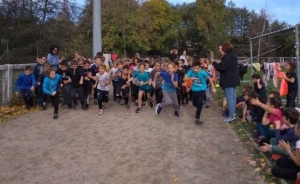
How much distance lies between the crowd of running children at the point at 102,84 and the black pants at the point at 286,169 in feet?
12.9

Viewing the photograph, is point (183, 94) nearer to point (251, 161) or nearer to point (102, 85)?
point (102, 85)

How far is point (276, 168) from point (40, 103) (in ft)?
25.6

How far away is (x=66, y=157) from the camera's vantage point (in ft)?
21.0

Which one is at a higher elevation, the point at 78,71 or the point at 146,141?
the point at 78,71

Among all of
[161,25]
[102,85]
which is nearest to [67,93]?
[102,85]

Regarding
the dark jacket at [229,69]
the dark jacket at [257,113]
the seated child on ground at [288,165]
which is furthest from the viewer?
the dark jacket at [229,69]

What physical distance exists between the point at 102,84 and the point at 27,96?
249 centimetres

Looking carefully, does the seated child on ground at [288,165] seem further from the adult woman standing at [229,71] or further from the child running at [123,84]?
the child running at [123,84]

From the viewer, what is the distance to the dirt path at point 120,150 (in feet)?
18.1

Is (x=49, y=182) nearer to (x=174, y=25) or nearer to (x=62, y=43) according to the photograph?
(x=62, y=43)

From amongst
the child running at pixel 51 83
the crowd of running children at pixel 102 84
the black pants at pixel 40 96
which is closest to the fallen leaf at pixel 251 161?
the crowd of running children at pixel 102 84

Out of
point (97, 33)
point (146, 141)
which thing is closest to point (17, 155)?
point (146, 141)

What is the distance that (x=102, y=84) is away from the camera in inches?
395

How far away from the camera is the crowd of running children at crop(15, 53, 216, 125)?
9.52m
